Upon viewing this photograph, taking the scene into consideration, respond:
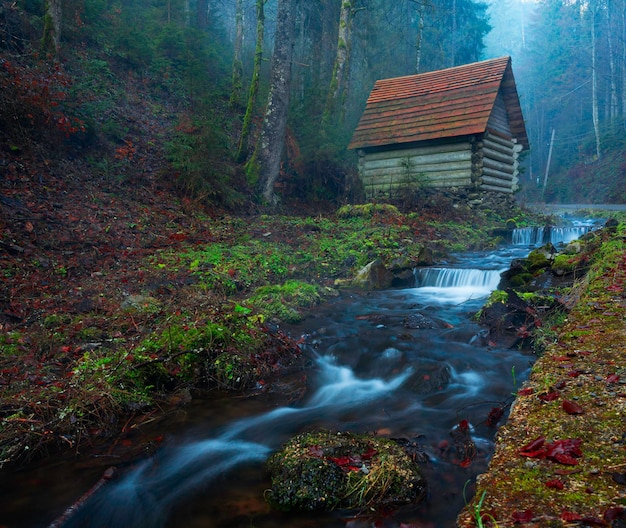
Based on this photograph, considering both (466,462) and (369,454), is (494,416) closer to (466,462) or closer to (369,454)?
(466,462)

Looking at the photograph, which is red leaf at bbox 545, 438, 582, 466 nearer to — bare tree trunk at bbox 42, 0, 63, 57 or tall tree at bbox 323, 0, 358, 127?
bare tree trunk at bbox 42, 0, 63, 57

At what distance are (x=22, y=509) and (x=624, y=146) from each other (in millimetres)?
39844

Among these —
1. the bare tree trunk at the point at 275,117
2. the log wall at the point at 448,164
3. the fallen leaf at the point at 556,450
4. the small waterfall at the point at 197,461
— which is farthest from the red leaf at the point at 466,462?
the log wall at the point at 448,164

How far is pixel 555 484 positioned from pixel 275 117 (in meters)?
12.9

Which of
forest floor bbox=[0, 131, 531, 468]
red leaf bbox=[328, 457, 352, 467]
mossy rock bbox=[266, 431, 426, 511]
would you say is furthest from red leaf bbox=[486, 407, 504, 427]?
forest floor bbox=[0, 131, 531, 468]

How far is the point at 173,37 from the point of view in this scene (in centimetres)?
1855

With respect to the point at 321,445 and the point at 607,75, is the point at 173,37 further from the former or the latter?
the point at 607,75

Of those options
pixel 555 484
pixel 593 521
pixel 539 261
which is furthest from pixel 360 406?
pixel 539 261

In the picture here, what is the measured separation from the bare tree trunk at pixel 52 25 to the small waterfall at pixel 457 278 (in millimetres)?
12719

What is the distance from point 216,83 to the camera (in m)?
19.0

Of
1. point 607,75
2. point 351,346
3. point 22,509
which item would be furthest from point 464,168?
point 607,75

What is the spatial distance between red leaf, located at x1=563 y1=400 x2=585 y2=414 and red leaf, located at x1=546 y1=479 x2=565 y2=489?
72 centimetres

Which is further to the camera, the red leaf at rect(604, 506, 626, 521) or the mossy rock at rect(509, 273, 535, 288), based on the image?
the mossy rock at rect(509, 273, 535, 288)

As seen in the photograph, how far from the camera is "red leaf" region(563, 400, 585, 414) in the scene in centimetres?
237
